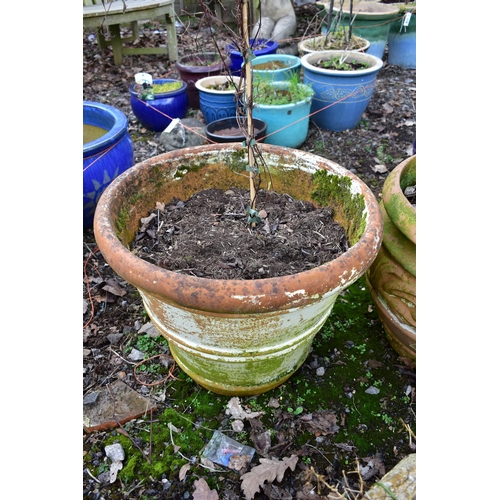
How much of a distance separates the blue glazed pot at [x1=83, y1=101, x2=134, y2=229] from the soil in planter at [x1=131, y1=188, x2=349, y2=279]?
0.89m

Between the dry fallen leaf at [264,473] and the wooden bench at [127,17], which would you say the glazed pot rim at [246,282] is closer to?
the dry fallen leaf at [264,473]

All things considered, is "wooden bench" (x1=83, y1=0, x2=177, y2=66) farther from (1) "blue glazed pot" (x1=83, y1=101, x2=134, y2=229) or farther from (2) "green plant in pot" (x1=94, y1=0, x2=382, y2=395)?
(2) "green plant in pot" (x1=94, y1=0, x2=382, y2=395)

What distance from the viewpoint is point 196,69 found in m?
4.22

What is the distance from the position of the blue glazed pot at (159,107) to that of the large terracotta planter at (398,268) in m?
2.70

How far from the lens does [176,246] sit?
163 cm

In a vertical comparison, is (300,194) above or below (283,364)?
above

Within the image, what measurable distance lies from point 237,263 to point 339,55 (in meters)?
3.27

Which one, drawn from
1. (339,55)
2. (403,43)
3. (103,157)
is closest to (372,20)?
(403,43)

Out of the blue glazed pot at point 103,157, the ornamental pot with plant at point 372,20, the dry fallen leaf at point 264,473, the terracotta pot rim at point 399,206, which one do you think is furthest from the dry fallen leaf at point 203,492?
the ornamental pot with plant at point 372,20

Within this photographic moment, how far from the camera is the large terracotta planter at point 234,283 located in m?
→ 1.17

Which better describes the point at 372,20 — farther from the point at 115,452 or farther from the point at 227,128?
the point at 115,452

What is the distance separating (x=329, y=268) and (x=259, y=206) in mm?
728

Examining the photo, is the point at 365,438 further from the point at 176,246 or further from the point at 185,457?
the point at 176,246

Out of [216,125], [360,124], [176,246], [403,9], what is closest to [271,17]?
[403,9]
